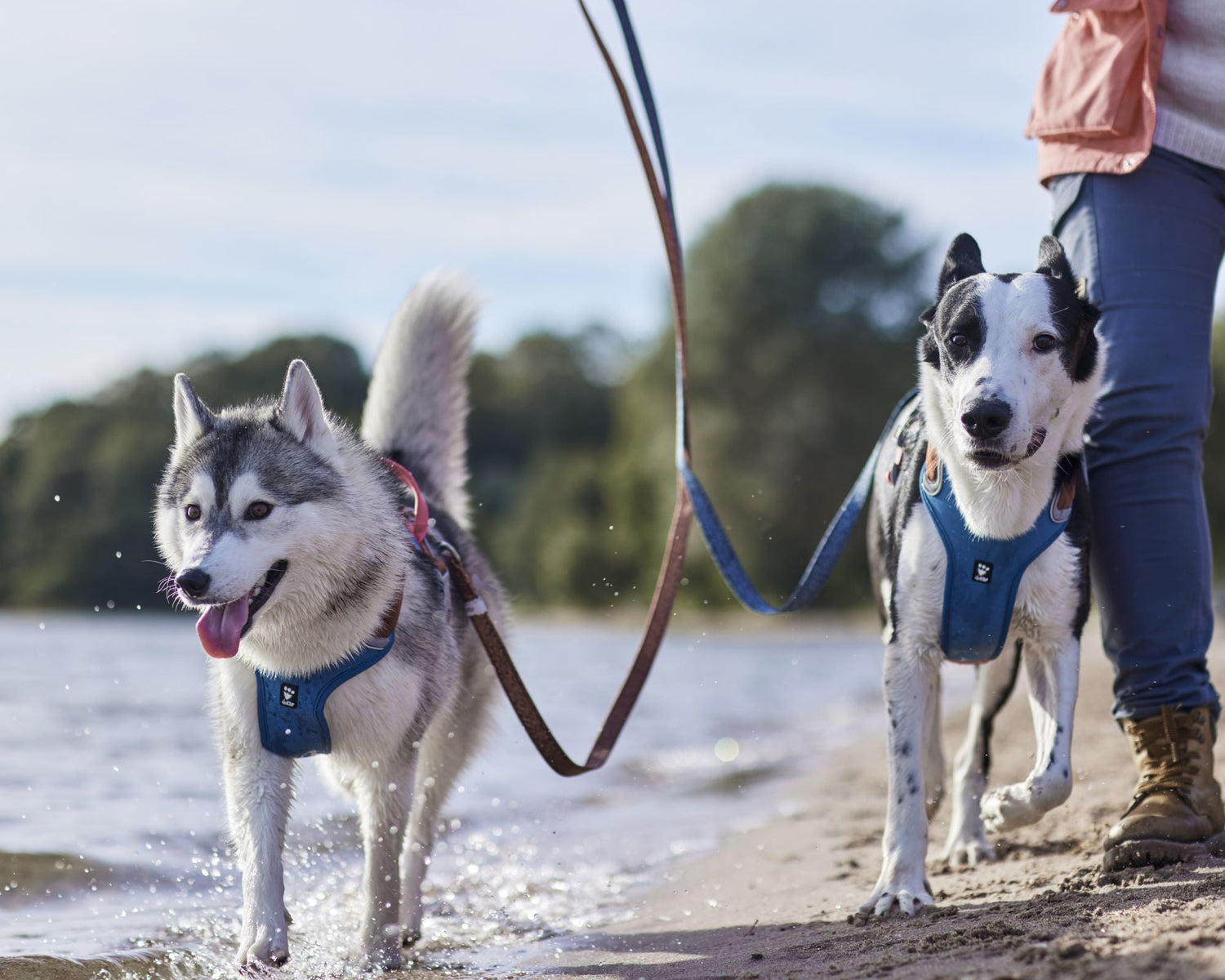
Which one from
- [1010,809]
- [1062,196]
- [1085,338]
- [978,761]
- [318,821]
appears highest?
[1062,196]

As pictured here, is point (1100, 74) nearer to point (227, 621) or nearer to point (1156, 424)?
point (1156, 424)

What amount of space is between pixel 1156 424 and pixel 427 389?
95.9 inches

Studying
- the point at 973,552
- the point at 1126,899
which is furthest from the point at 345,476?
the point at 1126,899

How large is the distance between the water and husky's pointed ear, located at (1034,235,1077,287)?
2419 mm

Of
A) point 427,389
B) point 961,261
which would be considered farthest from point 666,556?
point 961,261

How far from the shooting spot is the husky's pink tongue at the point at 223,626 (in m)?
3.01

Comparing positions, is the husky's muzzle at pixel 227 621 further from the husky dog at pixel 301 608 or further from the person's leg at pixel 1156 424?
the person's leg at pixel 1156 424

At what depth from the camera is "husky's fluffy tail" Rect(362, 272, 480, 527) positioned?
4.55 m

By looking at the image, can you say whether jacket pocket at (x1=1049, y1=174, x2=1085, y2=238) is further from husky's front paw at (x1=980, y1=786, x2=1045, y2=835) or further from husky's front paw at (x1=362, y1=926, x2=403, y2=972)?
husky's front paw at (x1=362, y1=926, x2=403, y2=972)

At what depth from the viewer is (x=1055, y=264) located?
3363mm

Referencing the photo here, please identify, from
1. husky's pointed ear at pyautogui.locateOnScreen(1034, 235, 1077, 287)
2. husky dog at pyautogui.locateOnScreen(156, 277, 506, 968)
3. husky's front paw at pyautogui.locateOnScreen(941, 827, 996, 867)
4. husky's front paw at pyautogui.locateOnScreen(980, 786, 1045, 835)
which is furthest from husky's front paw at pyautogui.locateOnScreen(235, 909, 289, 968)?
husky's pointed ear at pyautogui.locateOnScreen(1034, 235, 1077, 287)

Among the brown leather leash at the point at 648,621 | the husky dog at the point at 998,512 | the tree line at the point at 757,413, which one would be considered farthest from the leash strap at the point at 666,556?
the tree line at the point at 757,413

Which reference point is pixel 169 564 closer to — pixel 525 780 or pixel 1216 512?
pixel 525 780

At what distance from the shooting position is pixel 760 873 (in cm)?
468
